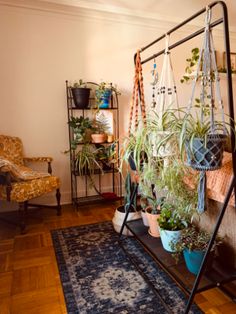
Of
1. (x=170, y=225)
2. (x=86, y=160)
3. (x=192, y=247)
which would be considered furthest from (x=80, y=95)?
(x=192, y=247)

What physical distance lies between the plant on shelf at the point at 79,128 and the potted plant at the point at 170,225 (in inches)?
59.8

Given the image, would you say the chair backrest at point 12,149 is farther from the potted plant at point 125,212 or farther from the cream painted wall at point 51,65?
the potted plant at point 125,212

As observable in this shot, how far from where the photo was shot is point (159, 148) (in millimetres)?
1379

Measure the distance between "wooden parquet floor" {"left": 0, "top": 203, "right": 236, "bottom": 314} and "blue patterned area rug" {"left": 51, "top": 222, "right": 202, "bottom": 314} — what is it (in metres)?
0.08

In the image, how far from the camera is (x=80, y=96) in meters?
2.85

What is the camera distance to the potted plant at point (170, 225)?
1.56 m

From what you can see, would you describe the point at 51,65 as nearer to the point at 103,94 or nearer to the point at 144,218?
the point at 103,94

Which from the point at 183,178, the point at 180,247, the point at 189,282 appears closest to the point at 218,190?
the point at 183,178

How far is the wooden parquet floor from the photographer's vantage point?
142 cm

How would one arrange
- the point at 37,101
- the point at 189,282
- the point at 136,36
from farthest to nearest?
1. the point at 136,36
2. the point at 37,101
3. the point at 189,282

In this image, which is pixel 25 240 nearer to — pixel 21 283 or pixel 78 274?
pixel 21 283

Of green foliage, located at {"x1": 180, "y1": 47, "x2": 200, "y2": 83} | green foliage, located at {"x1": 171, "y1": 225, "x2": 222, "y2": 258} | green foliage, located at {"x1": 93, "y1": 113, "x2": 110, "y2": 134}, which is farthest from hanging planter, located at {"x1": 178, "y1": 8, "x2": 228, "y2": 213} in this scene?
green foliage, located at {"x1": 180, "y1": 47, "x2": 200, "y2": 83}

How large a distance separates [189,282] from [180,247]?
188 mm

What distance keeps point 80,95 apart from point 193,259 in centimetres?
215
